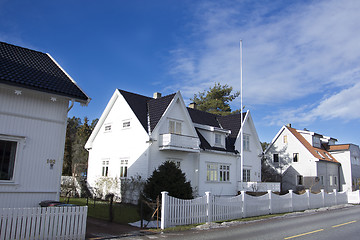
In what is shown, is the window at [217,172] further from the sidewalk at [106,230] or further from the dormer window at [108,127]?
the sidewalk at [106,230]

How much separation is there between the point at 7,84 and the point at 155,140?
12.9 meters

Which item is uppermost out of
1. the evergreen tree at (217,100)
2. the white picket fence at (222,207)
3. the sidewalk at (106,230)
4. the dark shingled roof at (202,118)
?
the evergreen tree at (217,100)

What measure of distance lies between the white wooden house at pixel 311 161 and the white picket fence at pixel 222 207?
17.4 m

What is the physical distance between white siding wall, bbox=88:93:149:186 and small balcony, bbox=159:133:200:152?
1283 millimetres

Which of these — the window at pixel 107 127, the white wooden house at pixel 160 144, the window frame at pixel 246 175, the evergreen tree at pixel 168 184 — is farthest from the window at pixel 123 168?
the window frame at pixel 246 175

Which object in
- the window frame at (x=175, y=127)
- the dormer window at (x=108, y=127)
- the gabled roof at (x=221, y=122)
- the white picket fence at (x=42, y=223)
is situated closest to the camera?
the white picket fence at (x=42, y=223)

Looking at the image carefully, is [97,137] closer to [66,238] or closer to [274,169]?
[66,238]

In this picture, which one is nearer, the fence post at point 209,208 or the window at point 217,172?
the fence post at point 209,208

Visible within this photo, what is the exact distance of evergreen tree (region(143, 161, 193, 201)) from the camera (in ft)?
49.0

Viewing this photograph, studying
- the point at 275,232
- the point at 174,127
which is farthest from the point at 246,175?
the point at 275,232

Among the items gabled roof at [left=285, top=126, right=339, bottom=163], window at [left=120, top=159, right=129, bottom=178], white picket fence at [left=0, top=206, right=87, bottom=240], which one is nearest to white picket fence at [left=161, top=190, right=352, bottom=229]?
white picket fence at [left=0, top=206, right=87, bottom=240]

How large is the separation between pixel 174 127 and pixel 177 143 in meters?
2.08

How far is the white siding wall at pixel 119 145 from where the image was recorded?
2271 centimetres

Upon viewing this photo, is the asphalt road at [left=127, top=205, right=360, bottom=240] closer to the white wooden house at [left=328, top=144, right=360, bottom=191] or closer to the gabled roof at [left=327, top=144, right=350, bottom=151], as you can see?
the white wooden house at [left=328, top=144, right=360, bottom=191]
